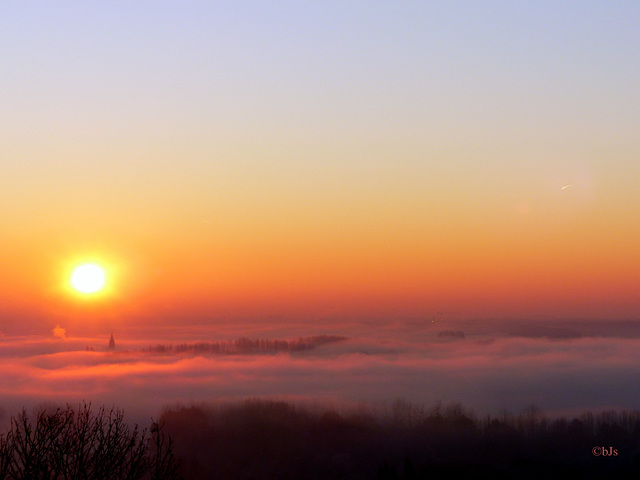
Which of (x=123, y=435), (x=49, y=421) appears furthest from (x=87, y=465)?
(x=123, y=435)

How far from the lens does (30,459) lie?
3800cm

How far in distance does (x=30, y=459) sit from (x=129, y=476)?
5.06 metres

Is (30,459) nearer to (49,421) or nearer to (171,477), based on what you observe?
(49,421)

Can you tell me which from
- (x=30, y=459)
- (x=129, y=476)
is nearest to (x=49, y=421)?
(x=30, y=459)

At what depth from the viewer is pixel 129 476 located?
38.2 meters

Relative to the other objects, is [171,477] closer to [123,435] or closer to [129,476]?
[129,476]

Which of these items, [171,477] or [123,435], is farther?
[123,435]

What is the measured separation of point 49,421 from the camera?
40.4 m

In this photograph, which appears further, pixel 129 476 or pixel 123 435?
pixel 123 435

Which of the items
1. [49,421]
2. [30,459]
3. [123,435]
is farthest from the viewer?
[123,435]

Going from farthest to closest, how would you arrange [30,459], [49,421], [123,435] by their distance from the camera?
1. [123,435]
2. [49,421]
3. [30,459]

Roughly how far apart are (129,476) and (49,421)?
583cm

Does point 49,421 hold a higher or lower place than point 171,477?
higher

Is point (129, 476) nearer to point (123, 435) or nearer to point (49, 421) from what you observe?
point (49, 421)
